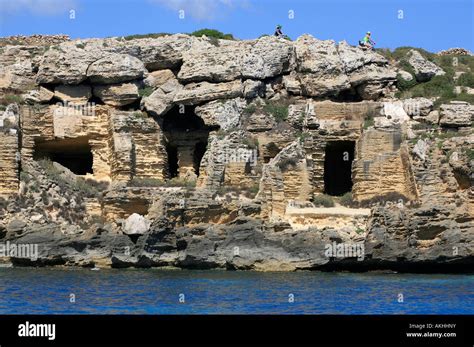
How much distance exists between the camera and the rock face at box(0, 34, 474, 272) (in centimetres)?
3600

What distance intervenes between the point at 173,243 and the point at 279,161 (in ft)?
23.7

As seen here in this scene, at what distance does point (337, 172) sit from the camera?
4691 centimetres

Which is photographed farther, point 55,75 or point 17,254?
point 55,75

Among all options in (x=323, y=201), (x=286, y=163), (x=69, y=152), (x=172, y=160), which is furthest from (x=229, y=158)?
(x=69, y=152)

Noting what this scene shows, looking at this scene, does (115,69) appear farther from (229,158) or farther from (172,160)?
(229,158)

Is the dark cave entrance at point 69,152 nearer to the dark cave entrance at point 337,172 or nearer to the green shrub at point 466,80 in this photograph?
→ the dark cave entrance at point 337,172

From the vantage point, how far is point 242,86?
45.0 m

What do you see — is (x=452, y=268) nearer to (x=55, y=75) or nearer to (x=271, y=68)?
(x=271, y=68)

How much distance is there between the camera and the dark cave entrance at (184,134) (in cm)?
4650

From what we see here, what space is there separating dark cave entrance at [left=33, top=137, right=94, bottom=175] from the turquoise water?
1089 centimetres

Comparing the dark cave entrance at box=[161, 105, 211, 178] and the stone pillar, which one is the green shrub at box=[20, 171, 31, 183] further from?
the stone pillar

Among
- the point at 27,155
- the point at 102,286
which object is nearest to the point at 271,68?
the point at 27,155

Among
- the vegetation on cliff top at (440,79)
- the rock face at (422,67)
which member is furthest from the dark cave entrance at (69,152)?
the rock face at (422,67)

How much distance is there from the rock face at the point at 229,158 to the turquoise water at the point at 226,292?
139cm
